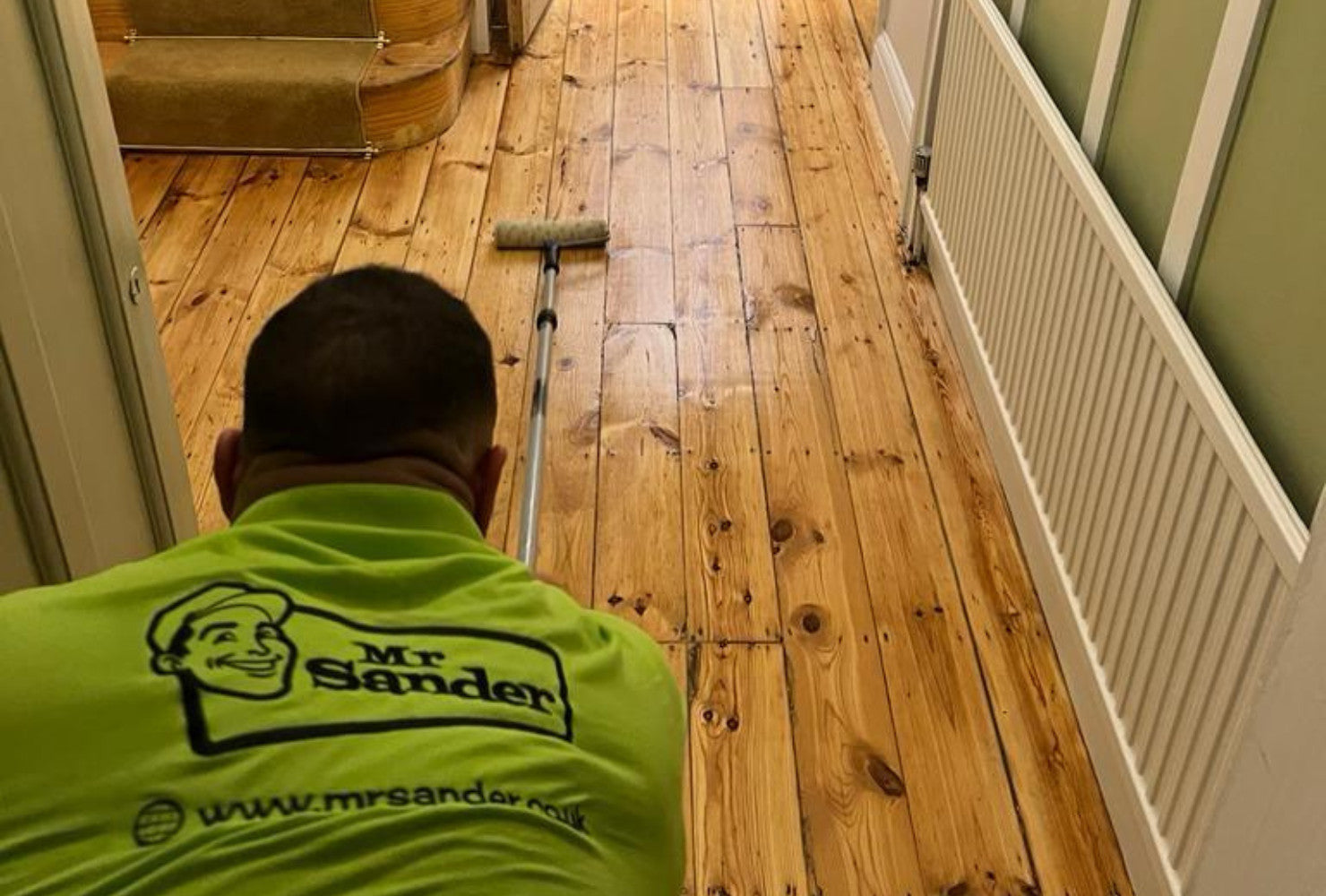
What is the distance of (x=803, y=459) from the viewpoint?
2.57 metres

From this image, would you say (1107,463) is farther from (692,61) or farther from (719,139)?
(692,61)

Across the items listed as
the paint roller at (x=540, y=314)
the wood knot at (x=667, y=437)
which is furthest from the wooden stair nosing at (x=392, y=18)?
the wood knot at (x=667, y=437)

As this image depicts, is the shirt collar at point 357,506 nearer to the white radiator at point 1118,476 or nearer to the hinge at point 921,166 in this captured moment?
the white radiator at point 1118,476

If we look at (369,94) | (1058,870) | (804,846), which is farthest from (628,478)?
(369,94)

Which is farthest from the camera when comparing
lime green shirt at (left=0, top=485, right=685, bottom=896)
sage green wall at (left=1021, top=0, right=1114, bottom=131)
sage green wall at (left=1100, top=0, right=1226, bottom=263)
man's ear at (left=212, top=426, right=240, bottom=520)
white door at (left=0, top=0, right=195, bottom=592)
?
sage green wall at (left=1021, top=0, right=1114, bottom=131)

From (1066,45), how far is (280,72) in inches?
86.9

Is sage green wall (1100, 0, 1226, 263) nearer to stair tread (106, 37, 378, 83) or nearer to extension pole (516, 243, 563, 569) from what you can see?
extension pole (516, 243, 563, 569)

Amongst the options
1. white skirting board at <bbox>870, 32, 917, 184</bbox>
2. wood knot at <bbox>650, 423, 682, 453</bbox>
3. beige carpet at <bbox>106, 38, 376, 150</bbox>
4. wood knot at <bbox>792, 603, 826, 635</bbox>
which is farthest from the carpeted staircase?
wood knot at <bbox>792, 603, 826, 635</bbox>

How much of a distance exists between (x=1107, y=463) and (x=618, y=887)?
1229mm

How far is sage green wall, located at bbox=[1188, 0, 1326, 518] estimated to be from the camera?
1399 millimetres

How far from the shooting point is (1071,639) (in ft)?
6.71

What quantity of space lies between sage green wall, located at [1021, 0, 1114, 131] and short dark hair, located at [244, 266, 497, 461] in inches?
57.1

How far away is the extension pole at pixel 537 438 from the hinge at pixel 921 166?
2.80ft

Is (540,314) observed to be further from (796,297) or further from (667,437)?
(796,297)
